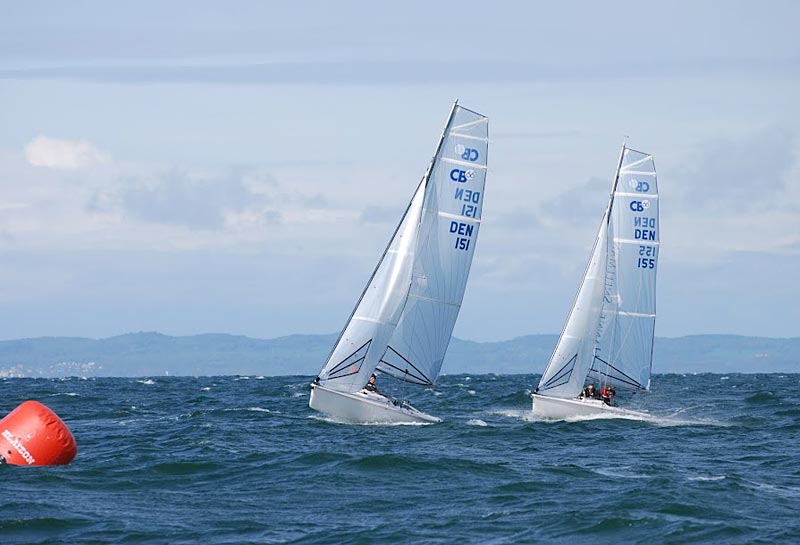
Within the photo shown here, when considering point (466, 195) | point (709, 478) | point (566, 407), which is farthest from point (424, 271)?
point (709, 478)

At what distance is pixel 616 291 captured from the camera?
165 feet

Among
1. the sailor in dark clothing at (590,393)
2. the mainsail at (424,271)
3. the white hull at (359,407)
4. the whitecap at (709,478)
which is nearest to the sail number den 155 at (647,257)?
the sailor in dark clothing at (590,393)

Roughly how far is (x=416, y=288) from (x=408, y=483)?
14084mm

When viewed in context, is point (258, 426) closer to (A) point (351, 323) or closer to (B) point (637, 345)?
(A) point (351, 323)

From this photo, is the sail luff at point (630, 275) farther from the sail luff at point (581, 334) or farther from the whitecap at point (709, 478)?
the whitecap at point (709, 478)

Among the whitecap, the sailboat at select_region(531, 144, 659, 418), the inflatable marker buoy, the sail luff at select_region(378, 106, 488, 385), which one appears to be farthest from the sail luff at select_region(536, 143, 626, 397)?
the inflatable marker buoy

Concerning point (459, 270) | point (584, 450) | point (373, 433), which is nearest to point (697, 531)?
point (584, 450)

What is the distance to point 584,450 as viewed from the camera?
37.2 metres

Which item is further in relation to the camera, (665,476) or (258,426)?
(258,426)

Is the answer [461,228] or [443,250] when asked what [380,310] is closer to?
[443,250]

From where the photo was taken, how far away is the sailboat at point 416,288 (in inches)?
1660

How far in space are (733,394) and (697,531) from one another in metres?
55.5

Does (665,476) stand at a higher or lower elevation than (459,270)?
lower

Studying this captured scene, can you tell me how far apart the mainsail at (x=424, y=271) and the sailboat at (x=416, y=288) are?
0.04 m
